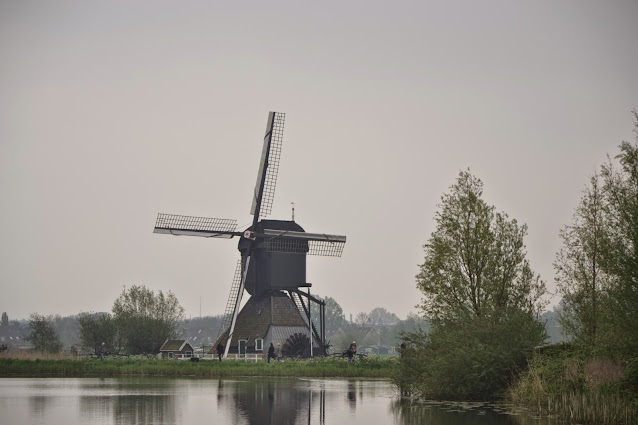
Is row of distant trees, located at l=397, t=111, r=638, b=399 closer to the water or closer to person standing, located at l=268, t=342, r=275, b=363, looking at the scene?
the water

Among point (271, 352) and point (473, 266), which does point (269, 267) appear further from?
point (473, 266)

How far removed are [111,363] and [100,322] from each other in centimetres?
1804

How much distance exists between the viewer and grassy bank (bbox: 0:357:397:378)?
62406 mm

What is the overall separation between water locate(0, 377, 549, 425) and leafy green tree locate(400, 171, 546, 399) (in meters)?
1.44

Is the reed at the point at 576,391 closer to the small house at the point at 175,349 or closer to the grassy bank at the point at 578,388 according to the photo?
the grassy bank at the point at 578,388

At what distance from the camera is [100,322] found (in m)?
82.5

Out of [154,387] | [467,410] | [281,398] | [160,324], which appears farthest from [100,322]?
[467,410]

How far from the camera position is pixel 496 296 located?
41656mm

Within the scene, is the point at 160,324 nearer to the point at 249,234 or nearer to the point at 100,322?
the point at 100,322

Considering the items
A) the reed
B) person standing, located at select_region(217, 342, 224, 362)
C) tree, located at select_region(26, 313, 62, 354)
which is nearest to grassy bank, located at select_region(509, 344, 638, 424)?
the reed

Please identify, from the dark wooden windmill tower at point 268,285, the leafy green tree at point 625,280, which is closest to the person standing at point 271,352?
the dark wooden windmill tower at point 268,285

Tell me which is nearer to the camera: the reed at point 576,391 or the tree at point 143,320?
the reed at point 576,391

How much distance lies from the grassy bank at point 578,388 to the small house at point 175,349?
44.0 m

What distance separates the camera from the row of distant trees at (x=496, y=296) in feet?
111
